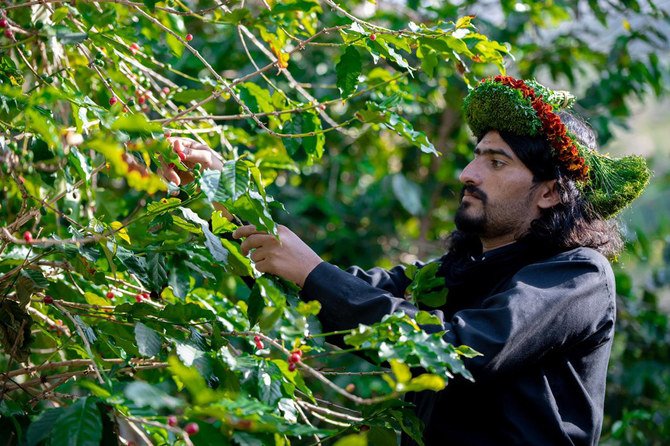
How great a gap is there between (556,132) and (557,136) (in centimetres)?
1

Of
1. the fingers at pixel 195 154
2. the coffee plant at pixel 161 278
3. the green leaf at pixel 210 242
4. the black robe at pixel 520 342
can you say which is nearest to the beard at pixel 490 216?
the black robe at pixel 520 342

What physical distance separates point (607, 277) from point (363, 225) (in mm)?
2839

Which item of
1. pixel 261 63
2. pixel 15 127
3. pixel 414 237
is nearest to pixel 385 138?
pixel 414 237

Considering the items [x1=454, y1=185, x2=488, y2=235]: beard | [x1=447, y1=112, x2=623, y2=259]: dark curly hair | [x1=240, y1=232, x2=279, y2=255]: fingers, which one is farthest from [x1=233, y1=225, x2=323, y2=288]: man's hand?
[x1=447, y1=112, x2=623, y2=259]: dark curly hair

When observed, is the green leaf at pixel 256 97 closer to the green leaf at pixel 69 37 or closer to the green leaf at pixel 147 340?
the green leaf at pixel 69 37

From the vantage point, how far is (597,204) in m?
2.40

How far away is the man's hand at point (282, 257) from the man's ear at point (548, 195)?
2.42ft

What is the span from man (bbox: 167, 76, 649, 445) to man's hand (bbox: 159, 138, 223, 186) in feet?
0.67

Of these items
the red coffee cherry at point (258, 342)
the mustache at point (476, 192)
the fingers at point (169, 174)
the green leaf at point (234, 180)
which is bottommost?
the mustache at point (476, 192)

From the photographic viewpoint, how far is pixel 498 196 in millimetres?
2318

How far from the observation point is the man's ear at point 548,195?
92.7 inches

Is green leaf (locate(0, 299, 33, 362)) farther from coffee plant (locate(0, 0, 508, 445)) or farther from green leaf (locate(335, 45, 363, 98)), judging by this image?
green leaf (locate(335, 45, 363, 98))

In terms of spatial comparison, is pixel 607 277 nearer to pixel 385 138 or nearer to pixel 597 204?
pixel 597 204

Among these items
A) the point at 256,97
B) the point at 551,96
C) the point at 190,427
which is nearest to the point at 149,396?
the point at 190,427
